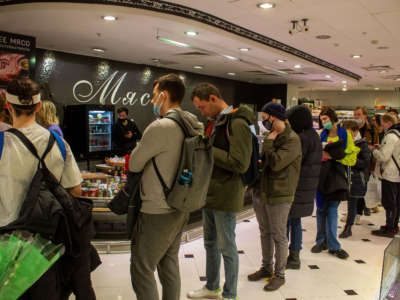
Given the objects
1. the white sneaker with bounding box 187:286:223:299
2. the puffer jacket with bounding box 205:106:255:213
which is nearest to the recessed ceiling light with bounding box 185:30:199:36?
the puffer jacket with bounding box 205:106:255:213

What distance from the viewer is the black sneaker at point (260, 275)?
367 cm

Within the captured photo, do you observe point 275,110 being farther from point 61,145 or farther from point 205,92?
point 61,145

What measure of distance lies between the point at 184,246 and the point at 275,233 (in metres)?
1.42

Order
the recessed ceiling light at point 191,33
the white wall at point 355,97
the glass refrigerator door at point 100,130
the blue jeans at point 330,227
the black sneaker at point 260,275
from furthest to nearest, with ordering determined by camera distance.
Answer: the white wall at point 355,97 < the glass refrigerator door at point 100,130 < the recessed ceiling light at point 191,33 < the blue jeans at point 330,227 < the black sneaker at point 260,275

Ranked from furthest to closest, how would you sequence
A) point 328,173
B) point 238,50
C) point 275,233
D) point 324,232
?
point 238,50 < point 324,232 < point 328,173 < point 275,233

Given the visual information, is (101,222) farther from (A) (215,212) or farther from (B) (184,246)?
(A) (215,212)

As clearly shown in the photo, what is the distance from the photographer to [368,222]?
5992 mm

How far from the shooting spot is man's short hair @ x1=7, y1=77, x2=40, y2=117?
1.97 meters

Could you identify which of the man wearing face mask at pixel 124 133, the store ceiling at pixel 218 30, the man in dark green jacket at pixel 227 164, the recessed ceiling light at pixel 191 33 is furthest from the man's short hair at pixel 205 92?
the man wearing face mask at pixel 124 133

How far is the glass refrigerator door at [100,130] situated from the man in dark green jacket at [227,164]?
18.7 feet

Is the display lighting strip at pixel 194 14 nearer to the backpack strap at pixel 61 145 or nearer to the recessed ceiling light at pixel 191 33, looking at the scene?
the recessed ceiling light at pixel 191 33

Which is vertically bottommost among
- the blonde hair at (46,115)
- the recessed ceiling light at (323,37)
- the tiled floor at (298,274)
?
the tiled floor at (298,274)

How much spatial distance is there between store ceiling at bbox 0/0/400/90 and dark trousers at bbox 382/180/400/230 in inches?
92.7

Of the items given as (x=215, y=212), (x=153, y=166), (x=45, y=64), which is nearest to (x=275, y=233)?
(x=215, y=212)
